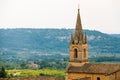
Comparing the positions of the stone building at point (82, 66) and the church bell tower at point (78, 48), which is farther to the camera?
the church bell tower at point (78, 48)

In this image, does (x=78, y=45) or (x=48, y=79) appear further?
(x=48, y=79)

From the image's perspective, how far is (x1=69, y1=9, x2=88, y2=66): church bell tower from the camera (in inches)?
2506

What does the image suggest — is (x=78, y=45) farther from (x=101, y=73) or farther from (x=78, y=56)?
(x=101, y=73)

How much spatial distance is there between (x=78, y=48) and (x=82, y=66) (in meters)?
2.66

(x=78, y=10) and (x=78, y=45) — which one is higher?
(x=78, y=10)

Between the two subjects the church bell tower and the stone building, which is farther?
the church bell tower

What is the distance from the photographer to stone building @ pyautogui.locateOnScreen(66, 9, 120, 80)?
61725 millimetres

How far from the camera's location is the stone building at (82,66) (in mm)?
61725

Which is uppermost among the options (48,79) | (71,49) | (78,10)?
(78,10)

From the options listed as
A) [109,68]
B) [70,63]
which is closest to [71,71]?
[70,63]

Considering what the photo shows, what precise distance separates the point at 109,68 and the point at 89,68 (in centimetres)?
285

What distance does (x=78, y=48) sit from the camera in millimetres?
Answer: 63938

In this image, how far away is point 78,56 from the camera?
63.6m

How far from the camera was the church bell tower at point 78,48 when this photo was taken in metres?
63.7
